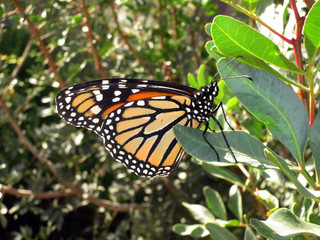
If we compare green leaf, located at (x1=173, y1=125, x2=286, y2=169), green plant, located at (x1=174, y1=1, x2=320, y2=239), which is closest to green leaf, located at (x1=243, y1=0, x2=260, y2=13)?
green plant, located at (x1=174, y1=1, x2=320, y2=239)

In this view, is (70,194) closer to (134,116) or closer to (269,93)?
(134,116)

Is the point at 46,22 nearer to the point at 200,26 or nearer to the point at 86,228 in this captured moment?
the point at 200,26

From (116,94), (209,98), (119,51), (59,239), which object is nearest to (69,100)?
(116,94)

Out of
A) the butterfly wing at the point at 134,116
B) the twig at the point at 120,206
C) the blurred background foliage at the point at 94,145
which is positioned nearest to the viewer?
the butterfly wing at the point at 134,116

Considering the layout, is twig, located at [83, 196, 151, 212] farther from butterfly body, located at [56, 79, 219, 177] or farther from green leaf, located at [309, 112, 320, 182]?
green leaf, located at [309, 112, 320, 182]

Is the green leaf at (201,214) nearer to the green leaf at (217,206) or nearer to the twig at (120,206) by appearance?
the green leaf at (217,206)

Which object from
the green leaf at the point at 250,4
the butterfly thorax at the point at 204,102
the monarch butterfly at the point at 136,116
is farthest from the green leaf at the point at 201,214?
the green leaf at the point at 250,4
